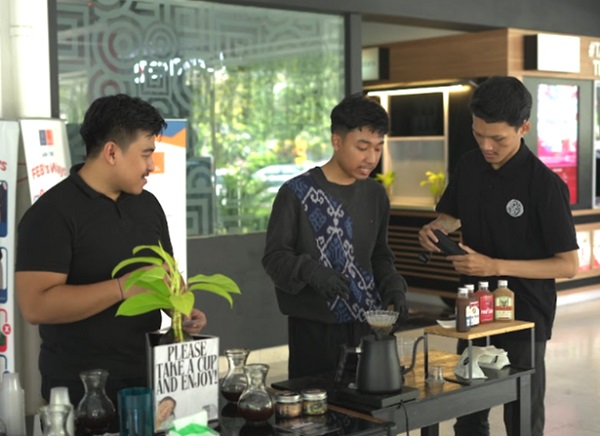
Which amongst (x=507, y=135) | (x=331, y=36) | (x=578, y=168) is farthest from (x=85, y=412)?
(x=578, y=168)

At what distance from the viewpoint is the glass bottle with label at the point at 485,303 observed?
3027 mm

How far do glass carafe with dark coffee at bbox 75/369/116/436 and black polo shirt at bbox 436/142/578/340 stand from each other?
1.62 metres

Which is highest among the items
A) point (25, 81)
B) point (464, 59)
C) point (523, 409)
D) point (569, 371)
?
point (464, 59)

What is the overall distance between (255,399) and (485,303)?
1046 mm

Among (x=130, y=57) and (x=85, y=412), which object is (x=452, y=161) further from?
(x=85, y=412)

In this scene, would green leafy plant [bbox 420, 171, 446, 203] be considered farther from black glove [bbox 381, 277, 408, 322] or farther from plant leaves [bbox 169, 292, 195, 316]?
plant leaves [bbox 169, 292, 195, 316]

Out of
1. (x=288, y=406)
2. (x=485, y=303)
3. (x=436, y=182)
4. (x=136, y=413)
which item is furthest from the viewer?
(x=436, y=182)

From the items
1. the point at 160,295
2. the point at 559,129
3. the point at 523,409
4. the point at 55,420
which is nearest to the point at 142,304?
the point at 160,295

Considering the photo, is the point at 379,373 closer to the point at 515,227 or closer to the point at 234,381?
the point at 234,381

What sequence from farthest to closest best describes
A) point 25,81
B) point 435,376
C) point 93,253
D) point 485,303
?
1. point 25,81
2. point 485,303
3. point 435,376
4. point 93,253

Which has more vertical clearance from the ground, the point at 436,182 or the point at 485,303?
the point at 436,182

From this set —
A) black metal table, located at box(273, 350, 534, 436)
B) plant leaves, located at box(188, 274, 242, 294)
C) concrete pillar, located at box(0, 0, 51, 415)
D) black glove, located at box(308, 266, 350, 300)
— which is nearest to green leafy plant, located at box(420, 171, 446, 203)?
concrete pillar, located at box(0, 0, 51, 415)

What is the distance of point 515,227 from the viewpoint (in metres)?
3.25

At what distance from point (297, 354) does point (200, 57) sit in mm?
3561
